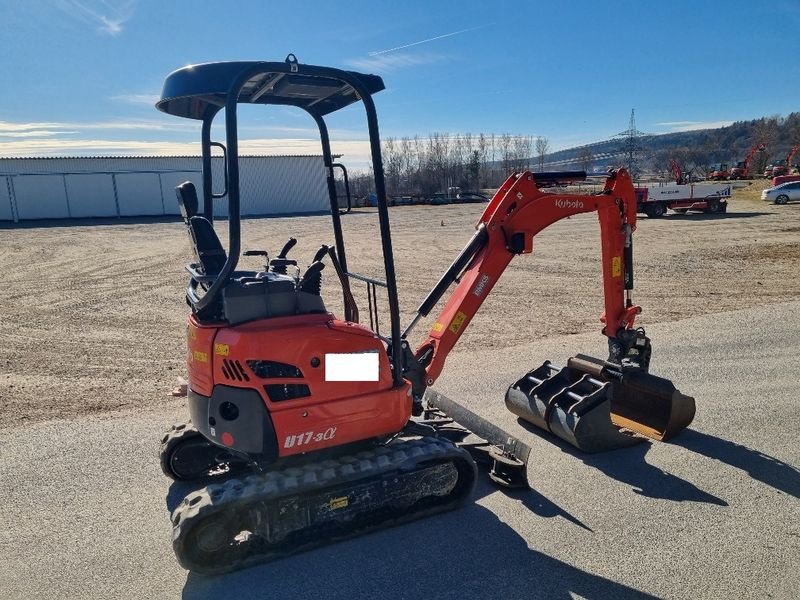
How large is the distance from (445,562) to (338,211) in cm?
285

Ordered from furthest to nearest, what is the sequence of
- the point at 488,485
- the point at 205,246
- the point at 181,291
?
the point at 181,291, the point at 488,485, the point at 205,246

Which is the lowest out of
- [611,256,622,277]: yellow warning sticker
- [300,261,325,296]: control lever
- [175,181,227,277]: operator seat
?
[611,256,622,277]: yellow warning sticker

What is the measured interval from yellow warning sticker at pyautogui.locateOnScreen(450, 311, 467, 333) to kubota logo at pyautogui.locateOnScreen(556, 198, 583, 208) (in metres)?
1.45

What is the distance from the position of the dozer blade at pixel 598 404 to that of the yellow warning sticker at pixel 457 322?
123cm

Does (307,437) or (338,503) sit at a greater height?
(307,437)

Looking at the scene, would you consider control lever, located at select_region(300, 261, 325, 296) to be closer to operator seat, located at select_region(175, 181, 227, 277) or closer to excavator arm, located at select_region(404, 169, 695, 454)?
operator seat, located at select_region(175, 181, 227, 277)

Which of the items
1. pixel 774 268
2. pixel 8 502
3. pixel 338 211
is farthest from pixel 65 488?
pixel 774 268

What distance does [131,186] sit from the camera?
41.7 meters

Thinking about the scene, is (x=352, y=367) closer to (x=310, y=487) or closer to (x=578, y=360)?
(x=310, y=487)

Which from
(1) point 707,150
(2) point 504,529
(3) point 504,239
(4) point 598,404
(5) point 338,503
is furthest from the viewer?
(1) point 707,150

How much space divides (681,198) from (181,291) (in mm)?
27503

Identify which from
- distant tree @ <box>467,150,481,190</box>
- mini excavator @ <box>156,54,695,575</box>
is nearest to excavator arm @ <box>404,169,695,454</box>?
mini excavator @ <box>156,54,695,575</box>

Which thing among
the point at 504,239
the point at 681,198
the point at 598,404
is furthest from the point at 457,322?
the point at 681,198

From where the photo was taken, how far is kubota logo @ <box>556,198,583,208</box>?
5.63 m
